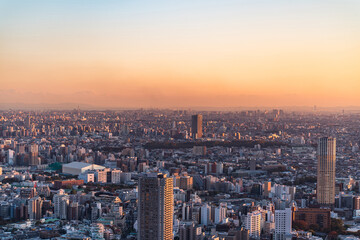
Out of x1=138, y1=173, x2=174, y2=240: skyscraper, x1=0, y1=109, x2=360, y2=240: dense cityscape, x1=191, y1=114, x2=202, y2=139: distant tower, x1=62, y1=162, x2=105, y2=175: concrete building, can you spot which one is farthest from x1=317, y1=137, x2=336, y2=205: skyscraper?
x1=191, y1=114, x2=202, y2=139: distant tower

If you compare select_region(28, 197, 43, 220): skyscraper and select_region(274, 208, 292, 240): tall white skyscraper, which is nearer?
select_region(274, 208, 292, 240): tall white skyscraper

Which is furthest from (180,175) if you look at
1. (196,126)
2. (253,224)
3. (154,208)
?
(196,126)

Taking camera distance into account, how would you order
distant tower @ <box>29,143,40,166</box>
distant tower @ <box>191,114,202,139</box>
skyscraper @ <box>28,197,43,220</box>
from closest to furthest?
1. skyscraper @ <box>28,197,43,220</box>
2. distant tower @ <box>29,143,40,166</box>
3. distant tower @ <box>191,114,202,139</box>

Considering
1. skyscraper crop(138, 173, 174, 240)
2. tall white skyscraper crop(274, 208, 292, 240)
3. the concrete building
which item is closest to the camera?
skyscraper crop(138, 173, 174, 240)

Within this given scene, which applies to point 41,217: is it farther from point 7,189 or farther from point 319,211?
point 319,211

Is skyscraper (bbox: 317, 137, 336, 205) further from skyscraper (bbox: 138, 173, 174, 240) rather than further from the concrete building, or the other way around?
the concrete building

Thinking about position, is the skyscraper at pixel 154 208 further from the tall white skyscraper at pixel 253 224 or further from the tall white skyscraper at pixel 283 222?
the tall white skyscraper at pixel 283 222
